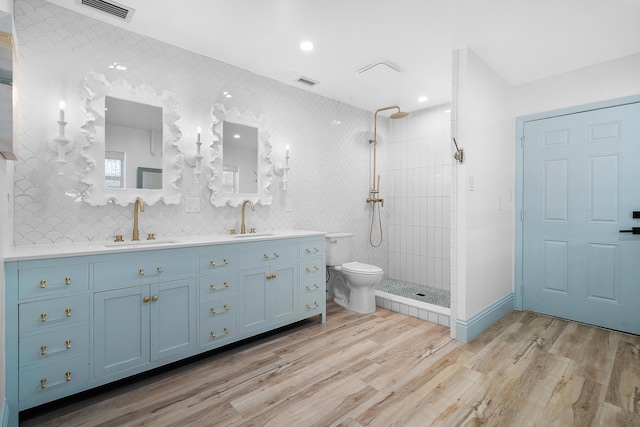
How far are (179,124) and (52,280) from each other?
1.47m

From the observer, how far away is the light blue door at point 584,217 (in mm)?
2775

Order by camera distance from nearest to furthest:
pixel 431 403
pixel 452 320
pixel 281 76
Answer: pixel 431 403 → pixel 452 320 → pixel 281 76

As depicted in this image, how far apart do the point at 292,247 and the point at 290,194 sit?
0.78 metres

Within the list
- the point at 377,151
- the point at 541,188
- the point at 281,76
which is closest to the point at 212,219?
the point at 281,76

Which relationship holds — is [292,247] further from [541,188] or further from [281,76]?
[541,188]

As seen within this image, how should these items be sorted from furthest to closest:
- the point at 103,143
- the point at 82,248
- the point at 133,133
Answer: the point at 133,133 → the point at 103,143 → the point at 82,248

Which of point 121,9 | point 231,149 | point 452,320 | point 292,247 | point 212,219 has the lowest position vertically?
point 452,320

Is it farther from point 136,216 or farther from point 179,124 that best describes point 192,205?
Result: point 179,124

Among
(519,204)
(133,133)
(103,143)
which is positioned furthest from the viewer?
(519,204)

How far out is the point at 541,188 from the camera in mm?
3266

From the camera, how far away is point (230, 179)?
9.48 ft

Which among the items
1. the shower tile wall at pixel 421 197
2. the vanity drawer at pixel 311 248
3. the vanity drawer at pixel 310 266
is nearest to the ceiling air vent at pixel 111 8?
the vanity drawer at pixel 311 248

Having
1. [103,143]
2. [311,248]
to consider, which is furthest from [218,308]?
[103,143]

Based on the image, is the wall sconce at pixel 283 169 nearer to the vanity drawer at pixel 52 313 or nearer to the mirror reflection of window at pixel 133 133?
the mirror reflection of window at pixel 133 133
